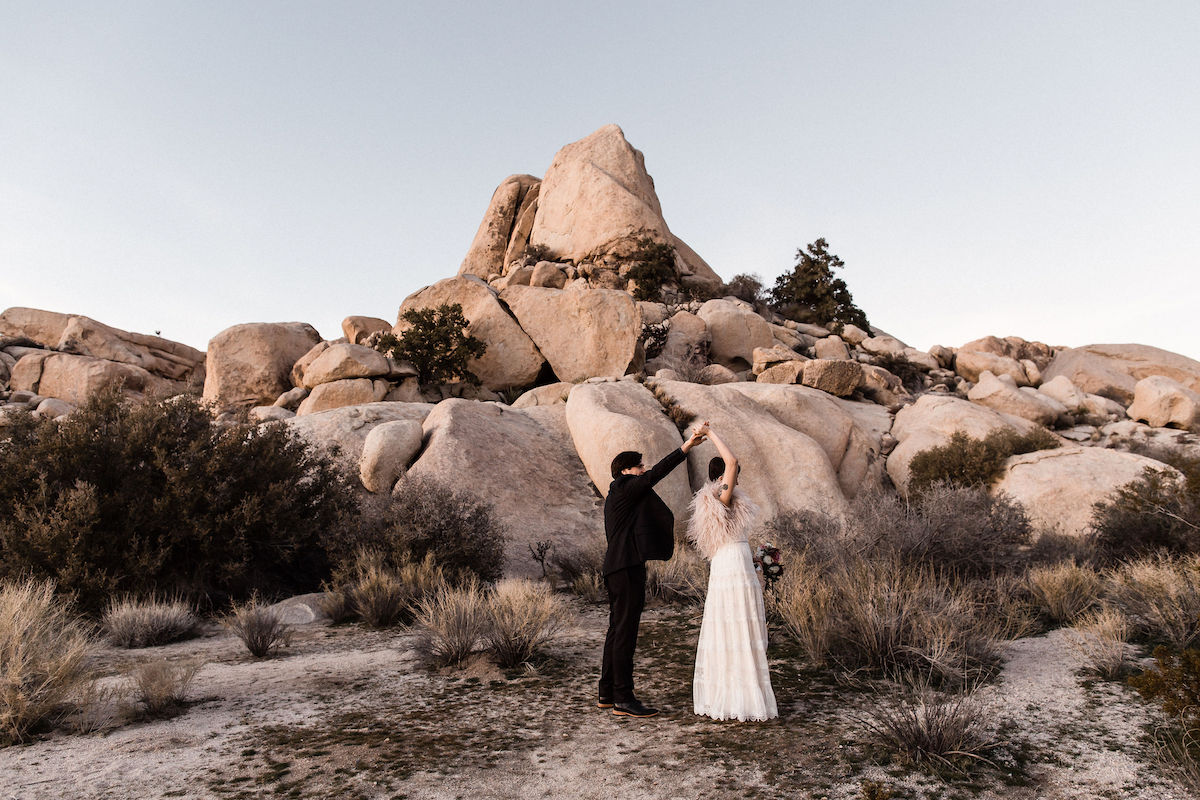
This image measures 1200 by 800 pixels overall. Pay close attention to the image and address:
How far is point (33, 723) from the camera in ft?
15.3

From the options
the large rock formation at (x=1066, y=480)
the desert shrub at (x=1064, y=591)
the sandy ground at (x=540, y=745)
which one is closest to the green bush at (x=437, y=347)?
the large rock formation at (x=1066, y=480)

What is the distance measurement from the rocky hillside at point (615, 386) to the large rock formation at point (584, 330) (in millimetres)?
71

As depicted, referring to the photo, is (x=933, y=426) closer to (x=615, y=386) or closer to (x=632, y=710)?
(x=615, y=386)

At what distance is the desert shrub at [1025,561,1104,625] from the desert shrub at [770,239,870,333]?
88.2 ft

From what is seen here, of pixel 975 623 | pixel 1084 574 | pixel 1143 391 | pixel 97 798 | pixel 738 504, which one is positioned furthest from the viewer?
pixel 1143 391

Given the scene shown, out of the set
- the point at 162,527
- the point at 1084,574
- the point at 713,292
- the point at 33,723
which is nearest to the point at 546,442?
the point at 162,527

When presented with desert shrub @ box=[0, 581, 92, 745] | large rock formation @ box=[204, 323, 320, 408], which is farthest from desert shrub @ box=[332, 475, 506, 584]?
large rock formation @ box=[204, 323, 320, 408]

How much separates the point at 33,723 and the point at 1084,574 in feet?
32.8

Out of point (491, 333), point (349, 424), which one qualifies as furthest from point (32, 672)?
point (491, 333)

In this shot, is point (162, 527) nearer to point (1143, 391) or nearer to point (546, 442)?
point (546, 442)

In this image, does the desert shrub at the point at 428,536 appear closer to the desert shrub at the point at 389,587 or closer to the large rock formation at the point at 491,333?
the desert shrub at the point at 389,587

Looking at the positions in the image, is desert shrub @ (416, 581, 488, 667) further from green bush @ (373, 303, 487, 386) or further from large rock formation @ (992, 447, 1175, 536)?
green bush @ (373, 303, 487, 386)

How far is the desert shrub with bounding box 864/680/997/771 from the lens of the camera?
412 cm

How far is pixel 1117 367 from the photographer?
3066 cm
